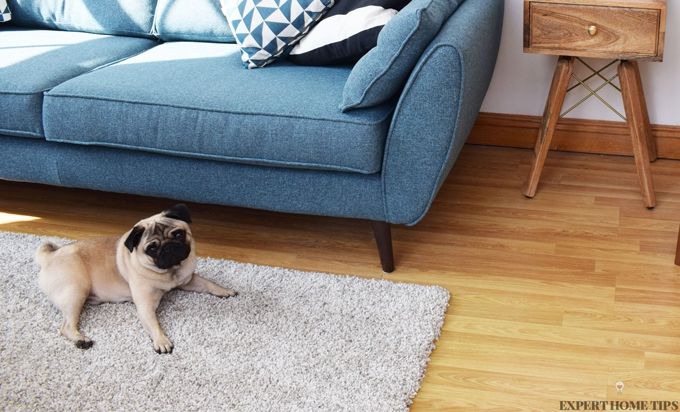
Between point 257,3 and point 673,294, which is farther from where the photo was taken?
point 257,3

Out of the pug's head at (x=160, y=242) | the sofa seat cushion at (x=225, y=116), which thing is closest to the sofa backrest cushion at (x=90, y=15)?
the sofa seat cushion at (x=225, y=116)

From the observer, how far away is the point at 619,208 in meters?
2.34

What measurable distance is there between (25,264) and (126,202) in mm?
473

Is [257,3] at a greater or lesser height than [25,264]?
greater

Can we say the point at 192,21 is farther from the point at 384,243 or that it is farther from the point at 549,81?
the point at 549,81

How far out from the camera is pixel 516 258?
2.10 m

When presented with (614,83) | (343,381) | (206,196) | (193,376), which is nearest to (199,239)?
(206,196)

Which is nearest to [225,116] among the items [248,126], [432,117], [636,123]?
[248,126]

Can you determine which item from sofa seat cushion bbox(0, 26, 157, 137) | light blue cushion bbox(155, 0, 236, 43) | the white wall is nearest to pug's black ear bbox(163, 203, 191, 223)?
sofa seat cushion bbox(0, 26, 157, 137)

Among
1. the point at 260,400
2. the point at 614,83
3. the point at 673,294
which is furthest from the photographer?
the point at 614,83

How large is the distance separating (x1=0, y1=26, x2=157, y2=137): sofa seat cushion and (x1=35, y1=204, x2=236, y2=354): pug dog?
440 millimetres

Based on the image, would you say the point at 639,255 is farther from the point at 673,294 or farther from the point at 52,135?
the point at 52,135

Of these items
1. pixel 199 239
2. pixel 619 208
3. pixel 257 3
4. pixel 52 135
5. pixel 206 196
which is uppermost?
pixel 257 3

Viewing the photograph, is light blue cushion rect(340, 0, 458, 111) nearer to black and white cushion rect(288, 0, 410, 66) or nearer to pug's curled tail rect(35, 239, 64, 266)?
black and white cushion rect(288, 0, 410, 66)
